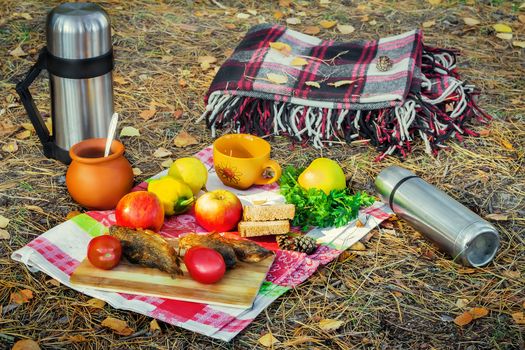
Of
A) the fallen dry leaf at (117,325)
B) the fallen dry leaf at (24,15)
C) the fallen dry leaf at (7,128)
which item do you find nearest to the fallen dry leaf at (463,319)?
the fallen dry leaf at (117,325)

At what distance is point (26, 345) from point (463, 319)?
1292 mm

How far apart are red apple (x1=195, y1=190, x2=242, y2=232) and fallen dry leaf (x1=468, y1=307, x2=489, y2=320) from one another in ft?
2.75

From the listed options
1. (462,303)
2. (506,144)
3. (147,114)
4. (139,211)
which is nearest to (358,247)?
(462,303)

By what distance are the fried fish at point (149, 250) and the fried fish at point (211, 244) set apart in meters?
0.06

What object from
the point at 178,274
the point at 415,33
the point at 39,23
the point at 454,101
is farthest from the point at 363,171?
the point at 39,23

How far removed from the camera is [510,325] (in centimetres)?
226

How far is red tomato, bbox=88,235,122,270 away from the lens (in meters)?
2.25

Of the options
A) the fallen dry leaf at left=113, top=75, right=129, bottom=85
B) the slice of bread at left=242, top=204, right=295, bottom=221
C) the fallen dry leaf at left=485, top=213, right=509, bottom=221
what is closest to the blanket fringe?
the fallen dry leaf at left=485, top=213, right=509, bottom=221

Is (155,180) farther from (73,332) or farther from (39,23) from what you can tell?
(39,23)

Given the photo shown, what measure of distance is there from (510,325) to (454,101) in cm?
137

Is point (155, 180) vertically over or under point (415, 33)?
under

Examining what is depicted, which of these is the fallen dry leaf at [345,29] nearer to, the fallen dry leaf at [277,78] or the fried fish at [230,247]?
the fallen dry leaf at [277,78]

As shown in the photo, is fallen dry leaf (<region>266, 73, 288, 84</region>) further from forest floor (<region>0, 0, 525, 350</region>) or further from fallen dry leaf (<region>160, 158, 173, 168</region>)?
fallen dry leaf (<region>160, 158, 173, 168</region>)

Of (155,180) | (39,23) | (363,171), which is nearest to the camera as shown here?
(155,180)
